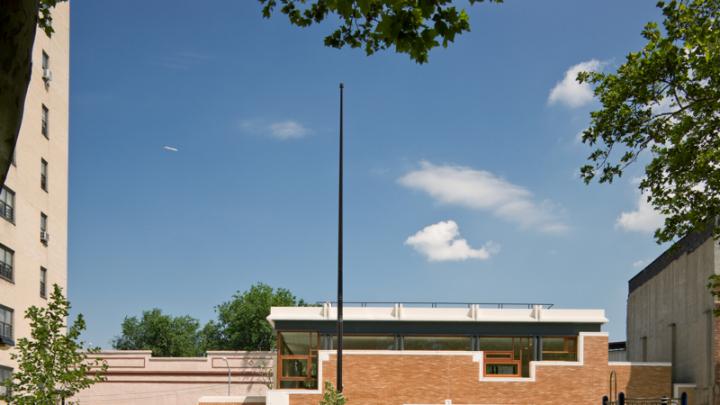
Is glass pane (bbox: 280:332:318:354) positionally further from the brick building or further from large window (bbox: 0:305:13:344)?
large window (bbox: 0:305:13:344)

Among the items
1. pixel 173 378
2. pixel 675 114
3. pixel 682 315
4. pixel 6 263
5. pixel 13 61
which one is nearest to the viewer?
pixel 13 61

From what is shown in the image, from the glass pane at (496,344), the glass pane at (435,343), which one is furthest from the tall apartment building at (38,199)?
the glass pane at (496,344)

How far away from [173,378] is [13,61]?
56.6m

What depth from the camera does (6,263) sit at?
125 feet

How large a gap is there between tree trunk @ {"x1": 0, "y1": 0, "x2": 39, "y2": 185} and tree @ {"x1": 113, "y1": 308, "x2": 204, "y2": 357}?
8145cm

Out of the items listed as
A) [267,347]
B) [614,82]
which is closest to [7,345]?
[614,82]

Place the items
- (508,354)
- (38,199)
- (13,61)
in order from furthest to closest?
(38,199)
(508,354)
(13,61)

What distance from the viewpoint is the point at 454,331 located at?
4178 cm

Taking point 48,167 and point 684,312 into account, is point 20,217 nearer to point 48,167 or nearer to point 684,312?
point 48,167

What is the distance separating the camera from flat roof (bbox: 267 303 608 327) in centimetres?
4119

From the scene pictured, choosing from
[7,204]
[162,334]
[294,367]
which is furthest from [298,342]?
[162,334]

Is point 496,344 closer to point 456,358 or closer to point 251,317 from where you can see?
point 456,358

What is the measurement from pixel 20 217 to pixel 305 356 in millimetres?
14695

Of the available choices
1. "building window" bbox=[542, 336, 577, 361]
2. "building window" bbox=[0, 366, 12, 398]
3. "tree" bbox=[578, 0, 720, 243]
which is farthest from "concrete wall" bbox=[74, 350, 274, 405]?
"tree" bbox=[578, 0, 720, 243]
